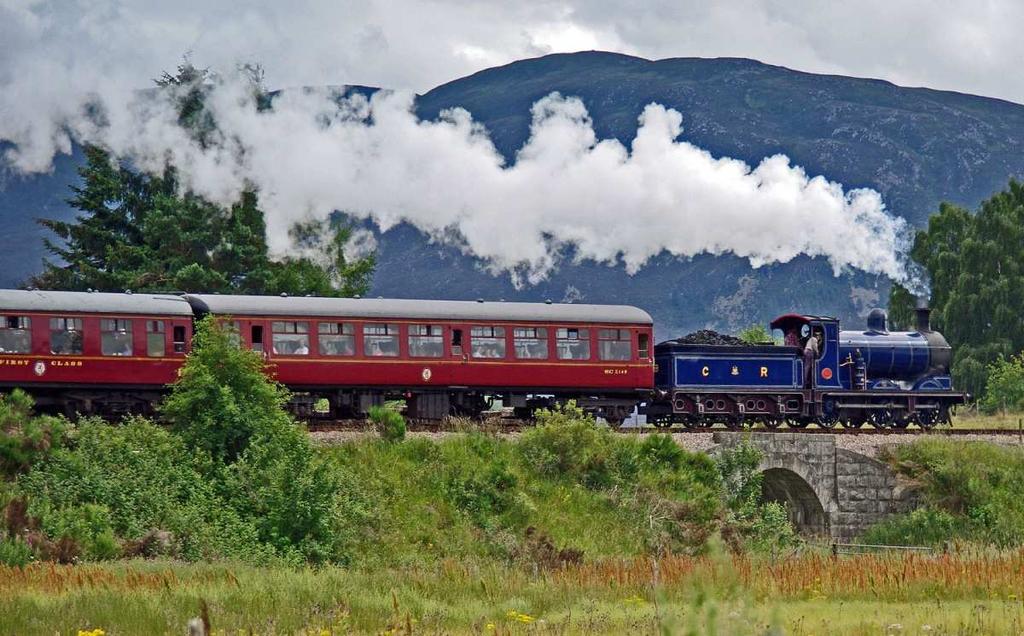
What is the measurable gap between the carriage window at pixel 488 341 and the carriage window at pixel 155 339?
678 centimetres

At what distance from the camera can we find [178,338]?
2934 centimetres

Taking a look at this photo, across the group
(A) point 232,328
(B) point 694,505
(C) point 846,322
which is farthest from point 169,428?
(C) point 846,322

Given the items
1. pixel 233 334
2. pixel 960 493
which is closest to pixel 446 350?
pixel 233 334

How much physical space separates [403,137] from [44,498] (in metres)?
50.5

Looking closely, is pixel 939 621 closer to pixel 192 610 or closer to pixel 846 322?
pixel 192 610

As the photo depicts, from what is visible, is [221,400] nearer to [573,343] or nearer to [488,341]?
[488,341]

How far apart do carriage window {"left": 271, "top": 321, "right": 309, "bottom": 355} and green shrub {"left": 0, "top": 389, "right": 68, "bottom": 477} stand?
5397 millimetres

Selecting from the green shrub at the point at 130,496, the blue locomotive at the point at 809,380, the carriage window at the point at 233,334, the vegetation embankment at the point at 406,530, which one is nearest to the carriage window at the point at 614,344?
the blue locomotive at the point at 809,380

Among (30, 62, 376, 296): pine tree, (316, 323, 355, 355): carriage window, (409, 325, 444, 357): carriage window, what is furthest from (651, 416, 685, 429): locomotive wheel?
(30, 62, 376, 296): pine tree

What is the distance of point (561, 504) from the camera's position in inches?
1076

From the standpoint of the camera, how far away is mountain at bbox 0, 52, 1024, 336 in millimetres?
180125

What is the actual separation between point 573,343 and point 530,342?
1.08 m

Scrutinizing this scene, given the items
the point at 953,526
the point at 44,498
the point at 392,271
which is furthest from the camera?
the point at 392,271

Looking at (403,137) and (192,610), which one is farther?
(403,137)
